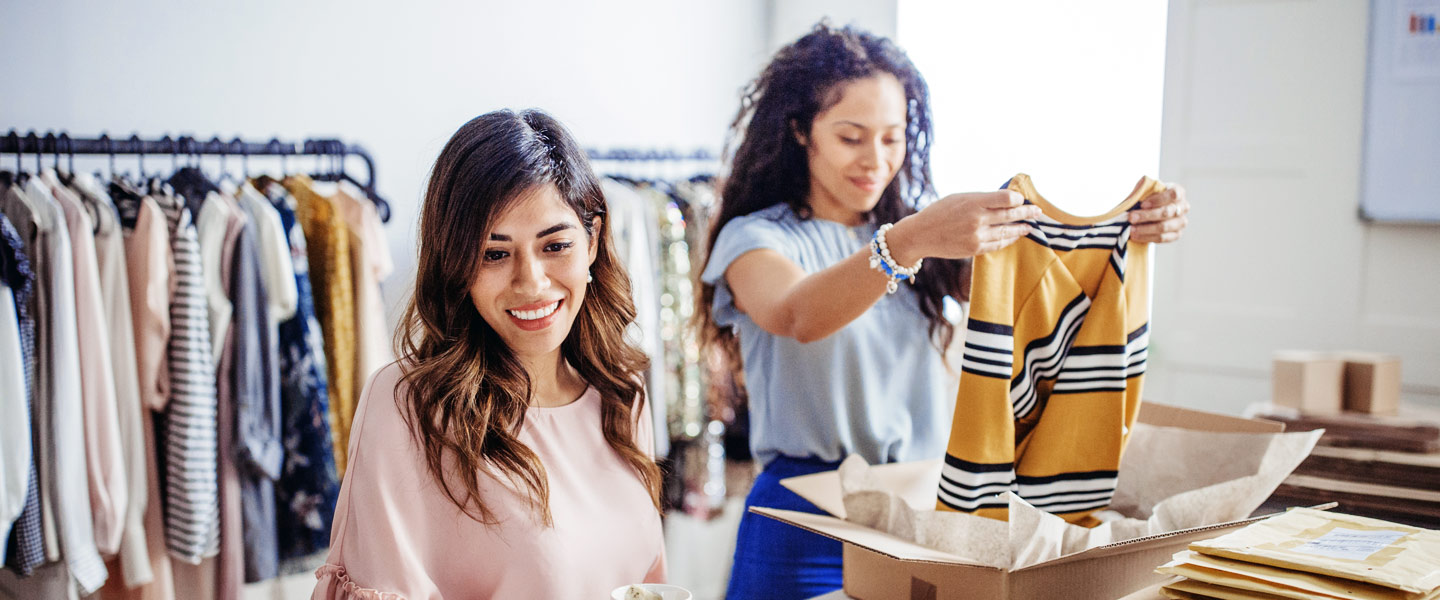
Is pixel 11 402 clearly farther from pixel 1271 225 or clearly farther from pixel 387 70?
pixel 1271 225

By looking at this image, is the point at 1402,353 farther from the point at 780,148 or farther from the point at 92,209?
the point at 92,209

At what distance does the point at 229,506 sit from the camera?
6.85ft

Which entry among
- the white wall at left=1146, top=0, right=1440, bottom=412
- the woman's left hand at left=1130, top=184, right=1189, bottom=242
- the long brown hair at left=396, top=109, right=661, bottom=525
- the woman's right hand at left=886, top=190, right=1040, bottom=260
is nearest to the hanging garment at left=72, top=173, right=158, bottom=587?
the long brown hair at left=396, top=109, right=661, bottom=525

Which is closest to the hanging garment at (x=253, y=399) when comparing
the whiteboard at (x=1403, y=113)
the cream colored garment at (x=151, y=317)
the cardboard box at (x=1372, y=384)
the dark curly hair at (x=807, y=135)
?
the cream colored garment at (x=151, y=317)

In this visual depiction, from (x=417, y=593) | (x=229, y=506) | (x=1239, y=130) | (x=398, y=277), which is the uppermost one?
(x=1239, y=130)

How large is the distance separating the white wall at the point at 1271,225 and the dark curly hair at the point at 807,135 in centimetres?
166

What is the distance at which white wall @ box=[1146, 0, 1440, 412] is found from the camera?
9.20ft

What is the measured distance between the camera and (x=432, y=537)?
1.06 metres

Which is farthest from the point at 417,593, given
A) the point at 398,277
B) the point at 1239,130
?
the point at 1239,130

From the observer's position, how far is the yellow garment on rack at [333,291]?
2273mm

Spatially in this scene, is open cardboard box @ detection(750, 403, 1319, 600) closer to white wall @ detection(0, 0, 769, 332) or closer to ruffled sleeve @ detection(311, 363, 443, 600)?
ruffled sleeve @ detection(311, 363, 443, 600)

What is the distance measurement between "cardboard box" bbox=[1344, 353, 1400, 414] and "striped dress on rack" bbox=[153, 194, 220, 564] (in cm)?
240

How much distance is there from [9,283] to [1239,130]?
3029 millimetres

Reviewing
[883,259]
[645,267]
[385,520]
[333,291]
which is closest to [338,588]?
[385,520]
